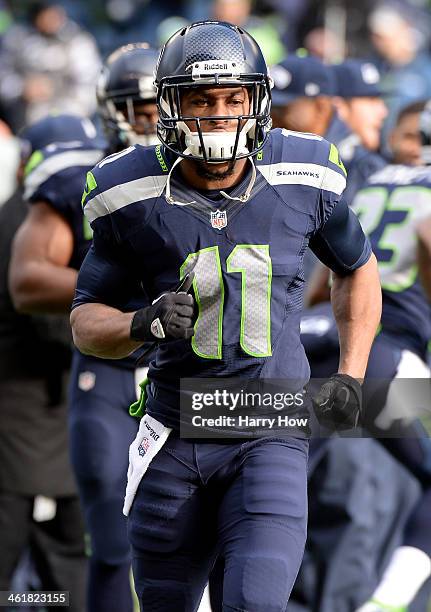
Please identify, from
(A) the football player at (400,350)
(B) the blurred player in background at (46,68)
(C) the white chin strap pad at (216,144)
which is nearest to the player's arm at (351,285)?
(C) the white chin strap pad at (216,144)

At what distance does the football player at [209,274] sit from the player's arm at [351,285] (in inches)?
0.9

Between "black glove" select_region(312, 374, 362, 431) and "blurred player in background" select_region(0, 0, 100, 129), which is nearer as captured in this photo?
"black glove" select_region(312, 374, 362, 431)

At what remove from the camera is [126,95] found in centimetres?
471

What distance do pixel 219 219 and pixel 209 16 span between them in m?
9.28

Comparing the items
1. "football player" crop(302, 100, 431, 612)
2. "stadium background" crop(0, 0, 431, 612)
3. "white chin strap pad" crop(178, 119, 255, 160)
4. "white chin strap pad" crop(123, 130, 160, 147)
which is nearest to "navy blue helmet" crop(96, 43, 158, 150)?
"white chin strap pad" crop(123, 130, 160, 147)

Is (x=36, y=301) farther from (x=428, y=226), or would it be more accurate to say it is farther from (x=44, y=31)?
(x=44, y=31)

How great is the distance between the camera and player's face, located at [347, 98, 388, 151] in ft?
22.5

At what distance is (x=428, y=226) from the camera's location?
4.95 m

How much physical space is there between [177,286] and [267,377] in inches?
12.3

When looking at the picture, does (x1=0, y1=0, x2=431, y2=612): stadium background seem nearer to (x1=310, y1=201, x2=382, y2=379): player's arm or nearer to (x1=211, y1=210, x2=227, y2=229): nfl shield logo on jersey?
(x1=310, y1=201, x2=382, y2=379): player's arm

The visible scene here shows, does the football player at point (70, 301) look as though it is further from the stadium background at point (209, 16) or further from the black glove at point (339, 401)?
the stadium background at point (209, 16)

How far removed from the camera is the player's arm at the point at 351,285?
3.41m

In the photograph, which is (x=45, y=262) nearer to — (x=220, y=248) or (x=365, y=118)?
(x=220, y=248)

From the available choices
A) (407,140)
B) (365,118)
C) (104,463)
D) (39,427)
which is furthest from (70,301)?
(365,118)
